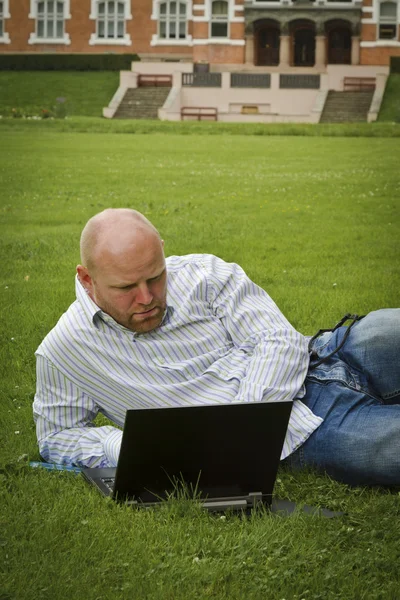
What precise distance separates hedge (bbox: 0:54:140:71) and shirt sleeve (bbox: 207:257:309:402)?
36.7 metres

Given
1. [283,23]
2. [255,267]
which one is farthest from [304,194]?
[283,23]

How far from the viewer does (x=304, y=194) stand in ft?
49.1

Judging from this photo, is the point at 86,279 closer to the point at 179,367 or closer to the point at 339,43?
the point at 179,367

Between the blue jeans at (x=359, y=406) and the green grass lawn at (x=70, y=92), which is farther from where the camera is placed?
the green grass lawn at (x=70, y=92)

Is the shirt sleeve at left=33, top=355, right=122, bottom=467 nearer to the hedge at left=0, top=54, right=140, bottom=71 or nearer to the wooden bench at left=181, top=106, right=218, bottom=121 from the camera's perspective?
the hedge at left=0, top=54, right=140, bottom=71

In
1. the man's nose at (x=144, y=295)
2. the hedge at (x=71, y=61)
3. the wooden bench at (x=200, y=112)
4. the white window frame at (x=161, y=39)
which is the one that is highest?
the man's nose at (x=144, y=295)

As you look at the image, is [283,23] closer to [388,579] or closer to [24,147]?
[24,147]

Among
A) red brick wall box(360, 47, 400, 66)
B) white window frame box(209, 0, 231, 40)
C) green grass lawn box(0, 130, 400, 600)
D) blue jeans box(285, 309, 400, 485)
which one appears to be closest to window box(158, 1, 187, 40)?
white window frame box(209, 0, 231, 40)

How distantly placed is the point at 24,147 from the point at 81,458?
18482 mm

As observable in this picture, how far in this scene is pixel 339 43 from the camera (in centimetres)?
5244

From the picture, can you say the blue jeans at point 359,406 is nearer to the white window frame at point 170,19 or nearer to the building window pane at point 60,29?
the building window pane at point 60,29

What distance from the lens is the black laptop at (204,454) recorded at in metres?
3.36

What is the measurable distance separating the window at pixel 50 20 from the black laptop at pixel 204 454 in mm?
44911

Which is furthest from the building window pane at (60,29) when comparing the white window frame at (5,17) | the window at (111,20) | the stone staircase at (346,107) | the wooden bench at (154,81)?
the stone staircase at (346,107)
